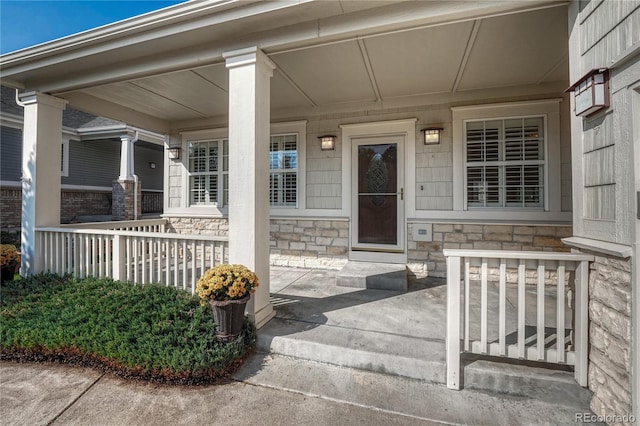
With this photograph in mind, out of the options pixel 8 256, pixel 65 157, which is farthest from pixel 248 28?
pixel 65 157

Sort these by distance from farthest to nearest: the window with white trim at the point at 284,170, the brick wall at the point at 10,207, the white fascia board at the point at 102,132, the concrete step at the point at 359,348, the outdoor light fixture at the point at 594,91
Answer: the white fascia board at the point at 102,132, the brick wall at the point at 10,207, the window with white trim at the point at 284,170, the concrete step at the point at 359,348, the outdoor light fixture at the point at 594,91

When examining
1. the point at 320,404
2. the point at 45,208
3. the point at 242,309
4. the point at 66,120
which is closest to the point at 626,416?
the point at 320,404

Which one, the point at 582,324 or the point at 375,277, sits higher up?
the point at 582,324

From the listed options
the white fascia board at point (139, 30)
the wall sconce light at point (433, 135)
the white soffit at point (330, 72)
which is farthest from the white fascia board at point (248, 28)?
the wall sconce light at point (433, 135)

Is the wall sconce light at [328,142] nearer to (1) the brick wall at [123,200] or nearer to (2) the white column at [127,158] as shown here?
(2) the white column at [127,158]

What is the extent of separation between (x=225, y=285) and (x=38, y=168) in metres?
3.69

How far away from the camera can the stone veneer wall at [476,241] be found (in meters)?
3.87

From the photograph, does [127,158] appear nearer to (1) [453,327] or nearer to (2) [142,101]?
(2) [142,101]

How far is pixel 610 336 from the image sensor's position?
1.73 m

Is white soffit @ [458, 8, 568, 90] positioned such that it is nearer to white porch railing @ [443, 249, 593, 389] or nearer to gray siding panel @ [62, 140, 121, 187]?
white porch railing @ [443, 249, 593, 389]

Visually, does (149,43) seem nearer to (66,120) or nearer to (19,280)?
(19,280)

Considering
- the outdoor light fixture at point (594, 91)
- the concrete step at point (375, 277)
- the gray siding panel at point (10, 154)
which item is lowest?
the concrete step at point (375, 277)

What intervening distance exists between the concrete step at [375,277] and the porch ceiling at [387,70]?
8.40 feet

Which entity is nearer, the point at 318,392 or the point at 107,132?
the point at 318,392
